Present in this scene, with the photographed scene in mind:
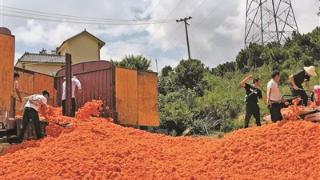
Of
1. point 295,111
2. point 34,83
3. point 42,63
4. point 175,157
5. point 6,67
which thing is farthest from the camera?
point 42,63

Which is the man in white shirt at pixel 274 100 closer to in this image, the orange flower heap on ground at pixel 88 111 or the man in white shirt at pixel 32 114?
the orange flower heap on ground at pixel 88 111

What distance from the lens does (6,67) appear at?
521 inches

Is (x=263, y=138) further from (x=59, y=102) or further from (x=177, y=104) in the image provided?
(x=177, y=104)

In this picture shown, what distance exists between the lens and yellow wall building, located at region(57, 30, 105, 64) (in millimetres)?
49562

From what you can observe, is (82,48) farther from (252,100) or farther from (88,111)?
(252,100)

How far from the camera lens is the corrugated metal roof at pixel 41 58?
150 feet

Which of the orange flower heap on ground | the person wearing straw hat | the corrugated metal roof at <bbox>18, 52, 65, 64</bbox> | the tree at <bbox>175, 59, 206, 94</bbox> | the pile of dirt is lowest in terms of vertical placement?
the pile of dirt

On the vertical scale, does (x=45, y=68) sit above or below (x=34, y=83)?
above

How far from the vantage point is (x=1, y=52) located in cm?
1302

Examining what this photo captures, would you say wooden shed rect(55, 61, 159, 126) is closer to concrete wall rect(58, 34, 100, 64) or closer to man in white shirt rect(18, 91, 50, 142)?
man in white shirt rect(18, 91, 50, 142)

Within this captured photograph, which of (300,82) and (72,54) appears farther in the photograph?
(72,54)

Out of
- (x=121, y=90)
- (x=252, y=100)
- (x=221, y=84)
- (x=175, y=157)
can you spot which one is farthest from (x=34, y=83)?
(x=221, y=84)

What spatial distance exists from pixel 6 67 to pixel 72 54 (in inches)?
1445

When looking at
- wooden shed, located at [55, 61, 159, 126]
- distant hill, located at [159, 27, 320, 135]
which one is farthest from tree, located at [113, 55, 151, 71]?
wooden shed, located at [55, 61, 159, 126]
